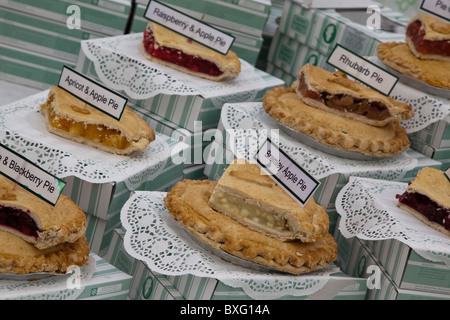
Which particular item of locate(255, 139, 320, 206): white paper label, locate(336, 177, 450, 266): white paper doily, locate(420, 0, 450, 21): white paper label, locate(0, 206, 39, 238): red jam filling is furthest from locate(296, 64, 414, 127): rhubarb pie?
locate(0, 206, 39, 238): red jam filling

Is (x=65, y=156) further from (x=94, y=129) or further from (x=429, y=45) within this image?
(x=429, y=45)

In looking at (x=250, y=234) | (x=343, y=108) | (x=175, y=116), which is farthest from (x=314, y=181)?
(x=175, y=116)

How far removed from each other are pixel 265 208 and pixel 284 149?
75 cm

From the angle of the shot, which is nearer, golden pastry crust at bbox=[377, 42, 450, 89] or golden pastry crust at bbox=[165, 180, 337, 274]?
golden pastry crust at bbox=[165, 180, 337, 274]

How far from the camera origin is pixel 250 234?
2.68 m

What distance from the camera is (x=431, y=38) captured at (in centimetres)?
372

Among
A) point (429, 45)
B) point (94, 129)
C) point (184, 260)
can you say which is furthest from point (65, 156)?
point (429, 45)

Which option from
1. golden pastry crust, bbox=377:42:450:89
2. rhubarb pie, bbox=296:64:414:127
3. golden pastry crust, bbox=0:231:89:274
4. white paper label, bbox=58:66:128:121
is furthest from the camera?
golden pastry crust, bbox=377:42:450:89

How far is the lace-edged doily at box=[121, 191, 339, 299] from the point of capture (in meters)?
2.59

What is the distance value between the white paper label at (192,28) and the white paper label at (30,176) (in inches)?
65.5

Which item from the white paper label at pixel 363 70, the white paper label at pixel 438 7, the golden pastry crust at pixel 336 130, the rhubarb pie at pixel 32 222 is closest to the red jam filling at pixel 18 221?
the rhubarb pie at pixel 32 222

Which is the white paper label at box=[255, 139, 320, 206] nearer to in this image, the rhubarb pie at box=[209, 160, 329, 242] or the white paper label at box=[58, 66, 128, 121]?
the rhubarb pie at box=[209, 160, 329, 242]
